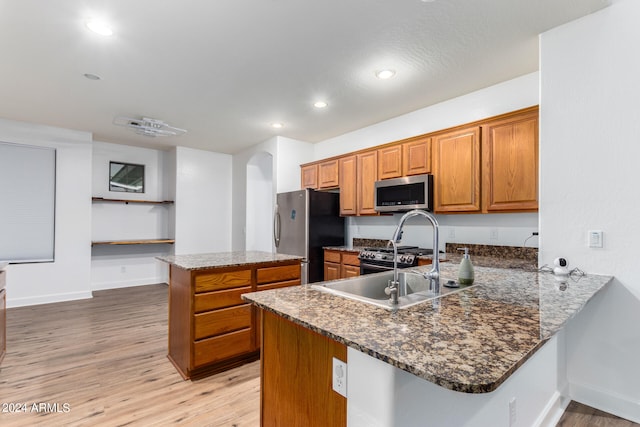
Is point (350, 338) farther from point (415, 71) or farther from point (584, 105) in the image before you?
point (415, 71)

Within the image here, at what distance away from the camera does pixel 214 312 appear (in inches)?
95.3

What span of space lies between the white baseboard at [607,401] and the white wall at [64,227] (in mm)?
6033

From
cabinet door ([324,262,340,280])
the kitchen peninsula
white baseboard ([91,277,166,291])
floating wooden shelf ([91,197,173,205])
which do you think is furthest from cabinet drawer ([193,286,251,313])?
white baseboard ([91,277,166,291])

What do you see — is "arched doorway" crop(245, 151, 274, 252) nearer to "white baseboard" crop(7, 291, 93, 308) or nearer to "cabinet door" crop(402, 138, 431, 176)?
"white baseboard" crop(7, 291, 93, 308)

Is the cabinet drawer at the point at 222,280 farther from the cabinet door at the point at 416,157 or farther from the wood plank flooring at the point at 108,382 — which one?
the cabinet door at the point at 416,157

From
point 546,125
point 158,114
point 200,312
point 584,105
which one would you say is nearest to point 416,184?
point 546,125

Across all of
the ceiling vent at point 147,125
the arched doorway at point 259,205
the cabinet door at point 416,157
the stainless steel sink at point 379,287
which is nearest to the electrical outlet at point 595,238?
the stainless steel sink at point 379,287

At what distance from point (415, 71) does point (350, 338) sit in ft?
8.64

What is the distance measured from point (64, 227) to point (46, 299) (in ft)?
3.50

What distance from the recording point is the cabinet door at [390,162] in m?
3.64

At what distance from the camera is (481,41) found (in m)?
2.33

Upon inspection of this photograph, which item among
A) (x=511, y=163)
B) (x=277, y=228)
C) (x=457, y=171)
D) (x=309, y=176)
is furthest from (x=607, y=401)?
(x=309, y=176)

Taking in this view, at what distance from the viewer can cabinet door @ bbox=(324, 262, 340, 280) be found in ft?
13.3

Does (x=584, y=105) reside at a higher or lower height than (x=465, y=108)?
lower
